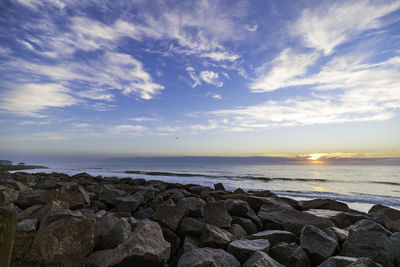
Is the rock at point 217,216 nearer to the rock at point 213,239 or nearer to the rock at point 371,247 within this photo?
the rock at point 213,239

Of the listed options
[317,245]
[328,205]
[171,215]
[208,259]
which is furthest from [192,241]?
[328,205]

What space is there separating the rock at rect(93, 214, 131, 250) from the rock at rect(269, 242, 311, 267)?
8.48 feet

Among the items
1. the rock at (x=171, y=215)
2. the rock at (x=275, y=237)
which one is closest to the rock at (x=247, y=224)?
the rock at (x=275, y=237)

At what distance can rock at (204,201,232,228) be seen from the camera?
5.19 m

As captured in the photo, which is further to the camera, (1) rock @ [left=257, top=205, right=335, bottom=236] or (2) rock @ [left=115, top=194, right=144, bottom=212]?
(2) rock @ [left=115, top=194, right=144, bottom=212]

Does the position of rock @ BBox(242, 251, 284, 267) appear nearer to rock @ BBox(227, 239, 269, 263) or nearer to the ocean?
rock @ BBox(227, 239, 269, 263)

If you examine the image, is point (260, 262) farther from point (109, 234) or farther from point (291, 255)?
point (109, 234)

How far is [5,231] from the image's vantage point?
1896 mm

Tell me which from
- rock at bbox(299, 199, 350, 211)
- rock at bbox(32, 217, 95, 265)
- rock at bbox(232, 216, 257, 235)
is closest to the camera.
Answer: rock at bbox(32, 217, 95, 265)

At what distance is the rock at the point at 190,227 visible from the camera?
482cm

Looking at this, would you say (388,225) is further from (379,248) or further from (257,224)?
(257,224)

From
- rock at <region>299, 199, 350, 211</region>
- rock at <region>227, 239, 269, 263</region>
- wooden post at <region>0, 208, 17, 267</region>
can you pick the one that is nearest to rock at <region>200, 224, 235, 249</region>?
rock at <region>227, 239, 269, 263</region>

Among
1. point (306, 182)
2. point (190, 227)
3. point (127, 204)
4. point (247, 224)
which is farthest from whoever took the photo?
point (306, 182)

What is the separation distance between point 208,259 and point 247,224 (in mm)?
2610
